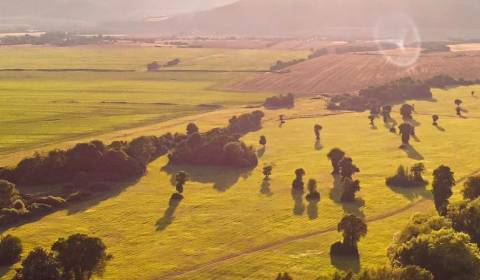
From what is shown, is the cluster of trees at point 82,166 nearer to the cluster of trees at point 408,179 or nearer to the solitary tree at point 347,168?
the solitary tree at point 347,168

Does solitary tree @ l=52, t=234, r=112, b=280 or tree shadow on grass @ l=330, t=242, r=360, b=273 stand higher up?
solitary tree @ l=52, t=234, r=112, b=280

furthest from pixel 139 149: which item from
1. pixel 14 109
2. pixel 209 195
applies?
pixel 14 109

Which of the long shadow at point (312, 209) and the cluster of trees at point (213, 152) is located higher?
the cluster of trees at point (213, 152)

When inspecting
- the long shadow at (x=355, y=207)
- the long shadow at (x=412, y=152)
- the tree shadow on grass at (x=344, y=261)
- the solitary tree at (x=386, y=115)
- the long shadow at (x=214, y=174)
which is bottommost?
the tree shadow on grass at (x=344, y=261)

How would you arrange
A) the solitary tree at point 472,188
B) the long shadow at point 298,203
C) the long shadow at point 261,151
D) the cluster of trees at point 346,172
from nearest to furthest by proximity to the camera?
the solitary tree at point 472,188 < the long shadow at point 298,203 < the cluster of trees at point 346,172 < the long shadow at point 261,151

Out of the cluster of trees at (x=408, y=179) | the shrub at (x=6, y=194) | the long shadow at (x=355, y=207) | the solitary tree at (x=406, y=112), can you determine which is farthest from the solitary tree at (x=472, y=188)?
the solitary tree at (x=406, y=112)

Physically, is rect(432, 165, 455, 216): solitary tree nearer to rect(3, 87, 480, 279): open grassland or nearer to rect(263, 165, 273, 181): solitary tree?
rect(3, 87, 480, 279): open grassland

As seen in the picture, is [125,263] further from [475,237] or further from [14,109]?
[14,109]

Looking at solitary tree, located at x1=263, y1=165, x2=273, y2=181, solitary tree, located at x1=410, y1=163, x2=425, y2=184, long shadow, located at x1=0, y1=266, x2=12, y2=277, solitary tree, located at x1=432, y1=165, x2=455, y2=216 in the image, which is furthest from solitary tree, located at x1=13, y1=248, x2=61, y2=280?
solitary tree, located at x1=410, y1=163, x2=425, y2=184
